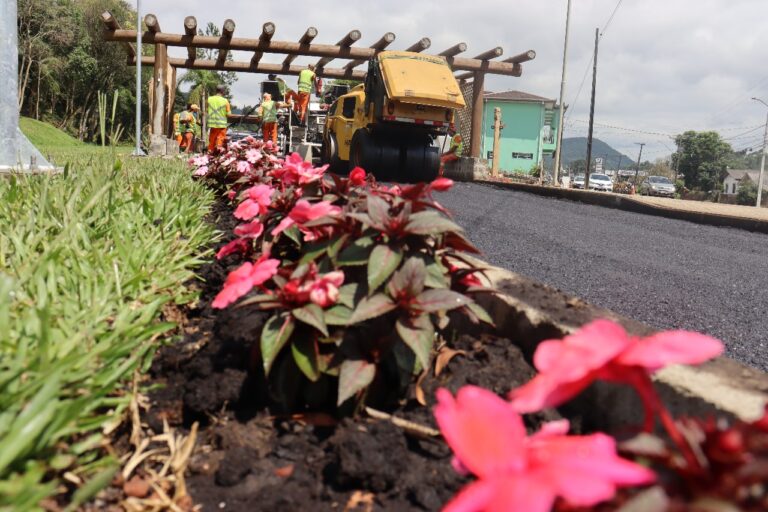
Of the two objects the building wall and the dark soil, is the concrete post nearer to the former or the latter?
the dark soil

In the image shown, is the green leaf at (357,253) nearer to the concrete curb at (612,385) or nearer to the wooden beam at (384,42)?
the concrete curb at (612,385)

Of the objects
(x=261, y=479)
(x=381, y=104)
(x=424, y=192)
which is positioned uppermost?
(x=381, y=104)

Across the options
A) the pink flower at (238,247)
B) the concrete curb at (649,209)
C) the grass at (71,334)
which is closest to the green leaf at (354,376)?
the grass at (71,334)

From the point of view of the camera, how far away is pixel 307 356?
1.33m

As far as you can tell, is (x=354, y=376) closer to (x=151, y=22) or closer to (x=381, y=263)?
(x=381, y=263)

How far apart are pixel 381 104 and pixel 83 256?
→ 34.9ft

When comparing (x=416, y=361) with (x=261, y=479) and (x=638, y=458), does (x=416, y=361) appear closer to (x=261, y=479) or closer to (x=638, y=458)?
(x=261, y=479)

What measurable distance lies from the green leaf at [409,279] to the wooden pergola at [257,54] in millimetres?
15017

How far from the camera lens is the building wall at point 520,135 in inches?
2250

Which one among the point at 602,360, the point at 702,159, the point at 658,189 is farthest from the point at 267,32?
the point at 702,159

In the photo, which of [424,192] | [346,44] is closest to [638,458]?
[424,192]

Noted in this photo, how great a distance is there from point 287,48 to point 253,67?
2276 millimetres

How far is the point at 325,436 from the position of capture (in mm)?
1381

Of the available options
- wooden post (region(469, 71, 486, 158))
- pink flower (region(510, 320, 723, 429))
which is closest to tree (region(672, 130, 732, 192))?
wooden post (region(469, 71, 486, 158))
